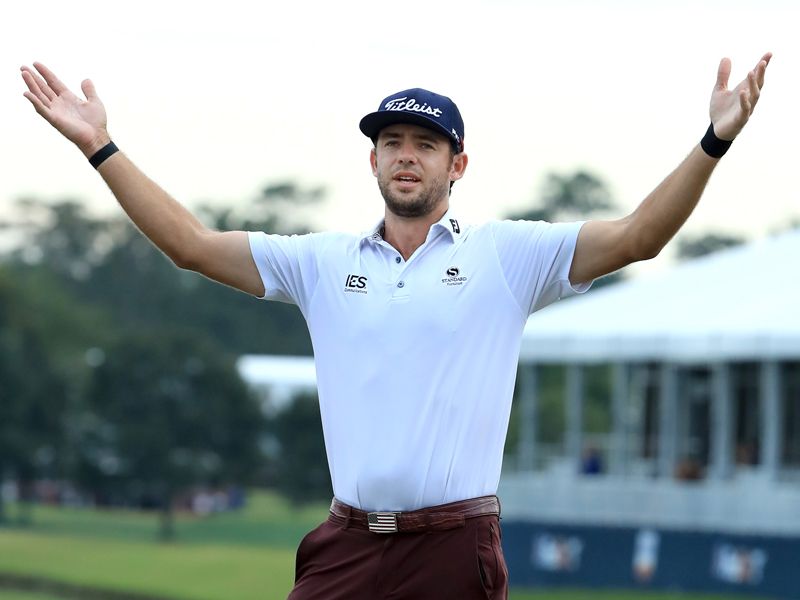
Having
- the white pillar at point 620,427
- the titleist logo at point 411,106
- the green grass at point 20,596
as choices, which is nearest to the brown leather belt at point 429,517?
the titleist logo at point 411,106

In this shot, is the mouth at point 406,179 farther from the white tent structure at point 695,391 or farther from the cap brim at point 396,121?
the white tent structure at point 695,391

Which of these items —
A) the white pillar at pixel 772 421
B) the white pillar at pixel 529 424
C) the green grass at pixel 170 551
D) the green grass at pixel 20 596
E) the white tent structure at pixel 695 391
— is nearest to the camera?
the white tent structure at pixel 695 391

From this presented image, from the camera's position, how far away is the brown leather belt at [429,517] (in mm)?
5762

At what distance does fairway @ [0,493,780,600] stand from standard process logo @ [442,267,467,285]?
2064 cm

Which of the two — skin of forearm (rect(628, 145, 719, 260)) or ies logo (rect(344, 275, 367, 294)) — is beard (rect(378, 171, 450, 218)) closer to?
ies logo (rect(344, 275, 367, 294))

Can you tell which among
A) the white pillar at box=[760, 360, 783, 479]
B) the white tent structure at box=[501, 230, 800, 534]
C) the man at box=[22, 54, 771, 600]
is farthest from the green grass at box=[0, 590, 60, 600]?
the man at box=[22, 54, 771, 600]

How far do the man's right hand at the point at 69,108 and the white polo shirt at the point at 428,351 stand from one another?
0.84 m

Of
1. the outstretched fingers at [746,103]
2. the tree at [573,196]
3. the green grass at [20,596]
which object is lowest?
the green grass at [20,596]

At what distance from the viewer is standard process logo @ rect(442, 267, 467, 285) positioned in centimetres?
589

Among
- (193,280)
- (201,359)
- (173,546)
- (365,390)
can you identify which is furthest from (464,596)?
(193,280)

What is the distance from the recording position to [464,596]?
5785 mm

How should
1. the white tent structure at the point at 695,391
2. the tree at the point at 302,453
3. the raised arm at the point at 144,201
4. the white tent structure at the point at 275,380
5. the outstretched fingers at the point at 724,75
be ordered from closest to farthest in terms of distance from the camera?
the outstretched fingers at the point at 724,75 → the raised arm at the point at 144,201 → the white tent structure at the point at 695,391 → the tree at the point at 302,453 → the white tent structure at the point at 275,380

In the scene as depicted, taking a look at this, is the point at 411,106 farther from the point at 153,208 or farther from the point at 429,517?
the point at 429,517

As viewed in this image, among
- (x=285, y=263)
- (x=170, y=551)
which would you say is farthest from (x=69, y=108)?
(x=170, y=551)
